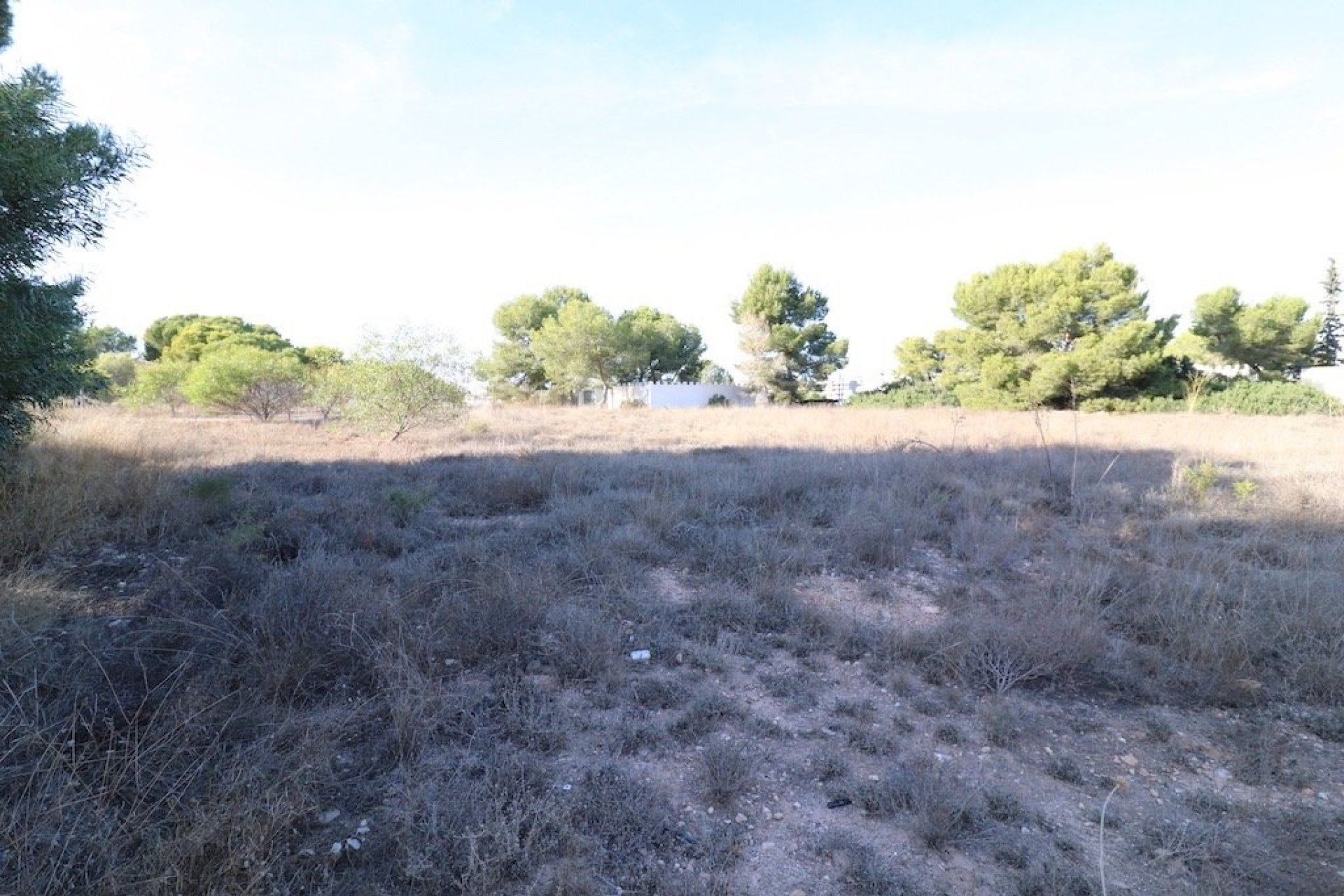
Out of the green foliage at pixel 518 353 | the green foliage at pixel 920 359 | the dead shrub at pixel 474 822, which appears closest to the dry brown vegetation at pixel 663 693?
the dead shrub at pixel 474 822

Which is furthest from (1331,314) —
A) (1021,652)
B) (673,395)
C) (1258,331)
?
(1021,652)

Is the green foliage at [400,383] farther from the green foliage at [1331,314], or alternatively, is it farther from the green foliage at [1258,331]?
the green foliage at [1331,314]

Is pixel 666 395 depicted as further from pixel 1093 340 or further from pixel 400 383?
pixel 400 383

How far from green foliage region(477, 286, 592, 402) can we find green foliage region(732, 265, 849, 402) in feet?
33.0

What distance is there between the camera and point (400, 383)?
36.2 ft

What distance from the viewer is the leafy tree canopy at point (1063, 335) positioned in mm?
21203

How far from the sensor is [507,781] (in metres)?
2.13

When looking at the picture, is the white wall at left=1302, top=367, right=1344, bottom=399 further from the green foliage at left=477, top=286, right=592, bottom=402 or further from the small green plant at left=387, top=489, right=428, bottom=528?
the green foliage at left=477, top=286, right=592, bottom=402

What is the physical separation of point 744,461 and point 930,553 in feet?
12.6

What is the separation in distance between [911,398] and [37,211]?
28.0m

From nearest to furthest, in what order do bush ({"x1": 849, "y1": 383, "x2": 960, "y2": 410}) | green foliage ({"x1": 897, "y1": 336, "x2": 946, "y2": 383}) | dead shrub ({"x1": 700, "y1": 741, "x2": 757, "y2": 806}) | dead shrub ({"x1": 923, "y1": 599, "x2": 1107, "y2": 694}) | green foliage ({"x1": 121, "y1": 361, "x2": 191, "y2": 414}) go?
dead shrub ({"x1": 700, "y1": 741, "x2": 757, "y2": 806}), dead shrub ({"x1": 923, "y1": 599, "x2": 1107, "y2": 694}), green foliage ({"x1": 121, "y1": 361, "x2": 191, "y2": 414}), bush ({"x1": 849, "y1": 383, "x2": 960, "y2": 410}), green foliage ({"x1": 897, "y1": 336, "x2": 946, "y2": 383})

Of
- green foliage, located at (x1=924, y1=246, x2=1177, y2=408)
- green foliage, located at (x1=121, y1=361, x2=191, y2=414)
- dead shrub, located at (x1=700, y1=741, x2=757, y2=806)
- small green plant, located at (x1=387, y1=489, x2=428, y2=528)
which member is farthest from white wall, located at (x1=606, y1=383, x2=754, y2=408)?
dead shrub, located at (x1=700, y1=741, x2=757, y2=806)

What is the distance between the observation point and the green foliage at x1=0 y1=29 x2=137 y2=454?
10.5 feet

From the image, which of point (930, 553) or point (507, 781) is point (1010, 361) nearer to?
point (930, 553)
